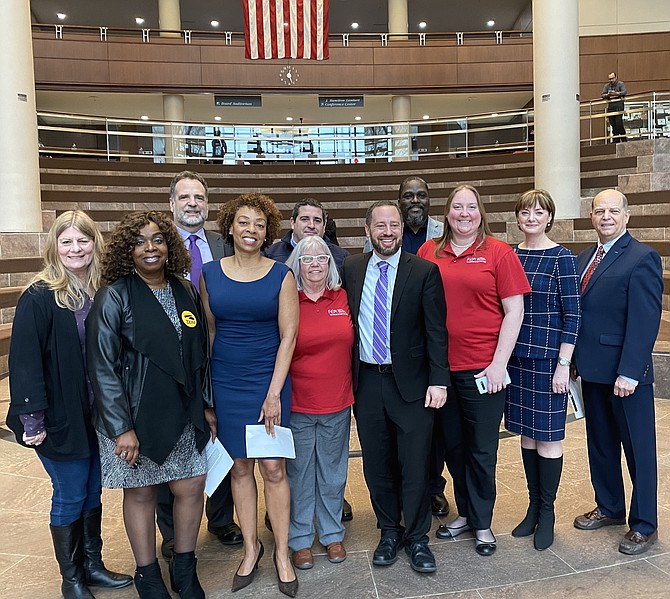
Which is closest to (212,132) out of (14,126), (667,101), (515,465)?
(14,126)

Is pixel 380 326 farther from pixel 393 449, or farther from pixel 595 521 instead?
pixel 595 521

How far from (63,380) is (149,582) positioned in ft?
2.77

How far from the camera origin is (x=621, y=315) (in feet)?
8.82

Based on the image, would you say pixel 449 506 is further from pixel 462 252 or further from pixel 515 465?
pixel 462 252

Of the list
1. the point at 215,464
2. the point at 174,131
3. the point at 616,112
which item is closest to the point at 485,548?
the point at 215,464

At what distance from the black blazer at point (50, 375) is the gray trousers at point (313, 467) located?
884 millimetres

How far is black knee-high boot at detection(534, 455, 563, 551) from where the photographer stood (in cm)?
279

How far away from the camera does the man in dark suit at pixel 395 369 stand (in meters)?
2.55

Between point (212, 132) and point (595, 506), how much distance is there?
12256 mm

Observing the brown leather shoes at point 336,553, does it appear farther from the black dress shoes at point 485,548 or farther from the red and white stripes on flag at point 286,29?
the red and white stripes on flag at point 286,29

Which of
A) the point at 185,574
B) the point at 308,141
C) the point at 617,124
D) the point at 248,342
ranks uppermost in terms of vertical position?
the point at 308,141

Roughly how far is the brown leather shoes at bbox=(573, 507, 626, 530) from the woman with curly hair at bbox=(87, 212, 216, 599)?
1873 mm

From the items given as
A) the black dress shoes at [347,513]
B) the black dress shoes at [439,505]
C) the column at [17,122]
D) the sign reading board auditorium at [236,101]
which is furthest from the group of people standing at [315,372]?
the sign reading board auditorium at [236,101]

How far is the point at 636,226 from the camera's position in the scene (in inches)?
336
